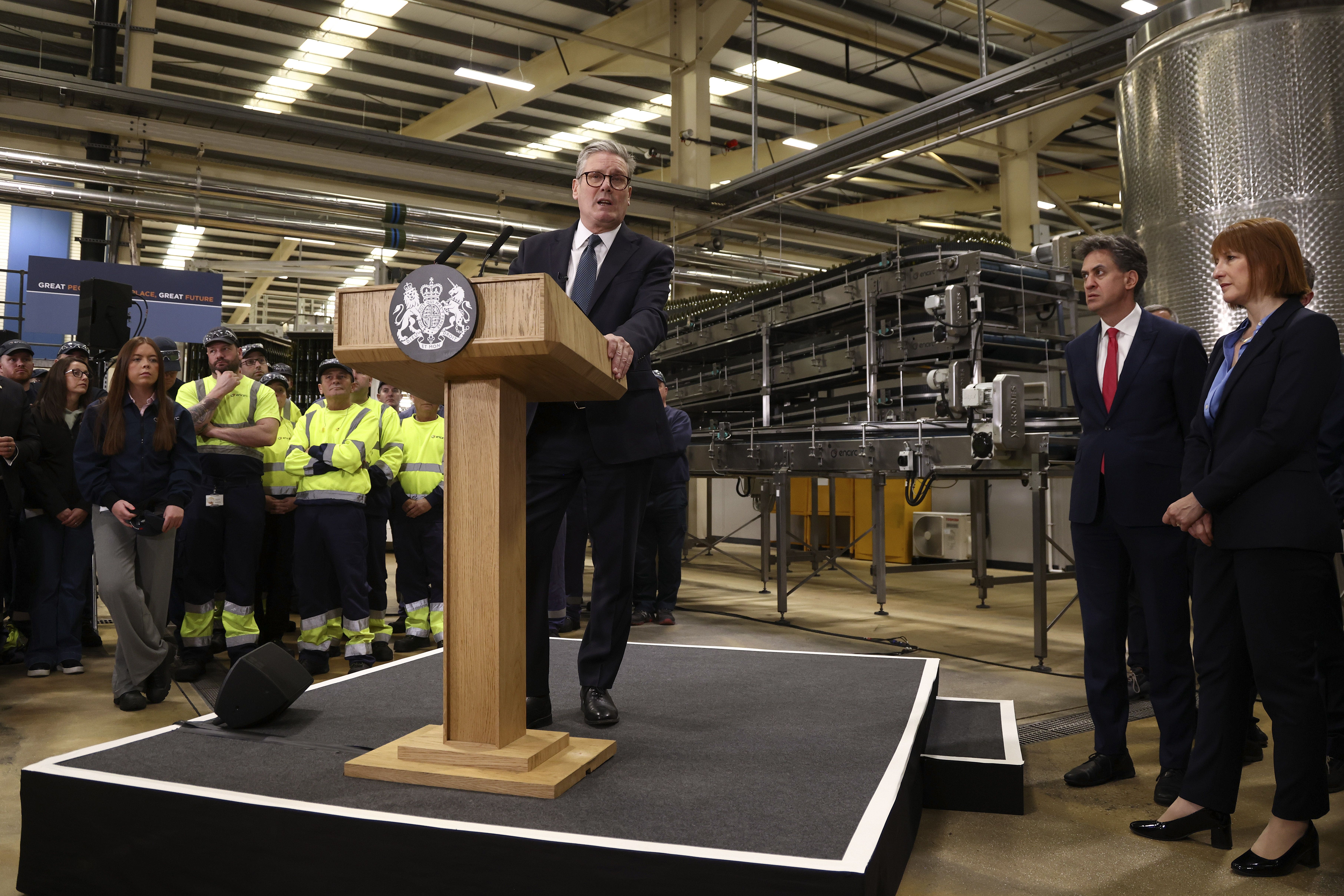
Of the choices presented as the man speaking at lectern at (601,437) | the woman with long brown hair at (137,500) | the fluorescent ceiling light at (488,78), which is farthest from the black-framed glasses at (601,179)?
the fluorescent ceiling light at (488,78)

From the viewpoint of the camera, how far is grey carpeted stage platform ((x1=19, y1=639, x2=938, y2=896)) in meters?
1.56

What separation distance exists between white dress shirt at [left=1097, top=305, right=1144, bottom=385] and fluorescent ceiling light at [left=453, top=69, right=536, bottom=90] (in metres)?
7.39

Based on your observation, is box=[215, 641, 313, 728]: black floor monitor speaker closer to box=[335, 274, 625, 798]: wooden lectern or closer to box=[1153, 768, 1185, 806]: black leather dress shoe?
box=[335, 274, 625, 798]: wooden lectern

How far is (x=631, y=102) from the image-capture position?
11.1 metres

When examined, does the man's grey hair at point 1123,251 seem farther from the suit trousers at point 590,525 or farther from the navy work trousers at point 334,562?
the navy work trousers at point 334,562

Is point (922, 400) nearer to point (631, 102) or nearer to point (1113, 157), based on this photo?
point (631, 102)

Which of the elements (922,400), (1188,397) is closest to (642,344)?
(1188,397)

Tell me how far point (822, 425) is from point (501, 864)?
16.0 ft

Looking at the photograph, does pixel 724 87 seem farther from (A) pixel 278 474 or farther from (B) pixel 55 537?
(B) pixel 55 537

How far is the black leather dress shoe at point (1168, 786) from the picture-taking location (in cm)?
245

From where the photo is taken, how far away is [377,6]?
8.71 metres

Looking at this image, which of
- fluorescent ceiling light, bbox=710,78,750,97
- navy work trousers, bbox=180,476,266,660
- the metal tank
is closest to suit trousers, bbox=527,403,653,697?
navy work trousers, bbox=180,476,266,660

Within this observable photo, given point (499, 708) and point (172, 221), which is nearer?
point (499, 708)

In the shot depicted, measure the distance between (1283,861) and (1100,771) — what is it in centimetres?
67
